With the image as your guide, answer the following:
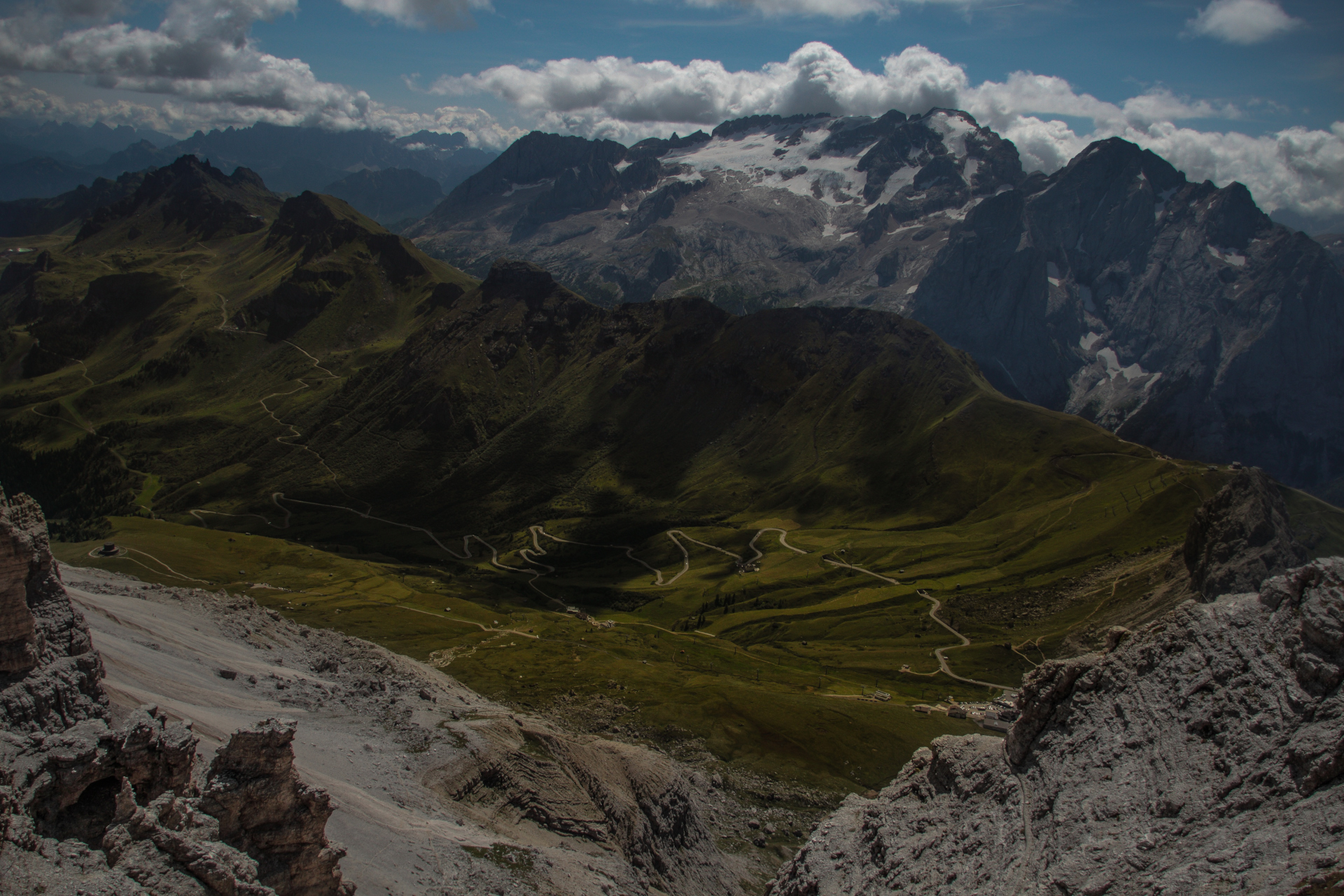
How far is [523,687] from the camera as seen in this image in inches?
4483

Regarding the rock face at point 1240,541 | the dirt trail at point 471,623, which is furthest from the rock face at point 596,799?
the rock face at point 1240,541

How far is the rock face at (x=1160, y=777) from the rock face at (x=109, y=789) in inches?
1280

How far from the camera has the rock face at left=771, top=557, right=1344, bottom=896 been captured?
109 feet

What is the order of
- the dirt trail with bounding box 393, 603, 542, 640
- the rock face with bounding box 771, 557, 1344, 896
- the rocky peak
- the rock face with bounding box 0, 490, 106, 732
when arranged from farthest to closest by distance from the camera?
1. the dirt trail with bounding box 393, 603, 542, 640
2. the rocky peak
3. the rock face with bounding box 0, 490, 106, 732
4. the rock face with bounding box 771, 557, 1344, 896

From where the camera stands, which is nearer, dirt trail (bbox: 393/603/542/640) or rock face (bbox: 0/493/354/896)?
rock face (bbox: 0/493/354/896)

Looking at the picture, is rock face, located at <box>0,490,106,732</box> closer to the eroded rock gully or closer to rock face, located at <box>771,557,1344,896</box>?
the eroded rock gully

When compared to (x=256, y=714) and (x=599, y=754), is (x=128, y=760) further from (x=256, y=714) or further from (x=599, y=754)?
(x=599, y=754)

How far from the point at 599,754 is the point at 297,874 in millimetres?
42673

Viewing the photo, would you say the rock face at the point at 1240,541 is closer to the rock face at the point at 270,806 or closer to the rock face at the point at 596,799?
the rock face at the point at 596,799

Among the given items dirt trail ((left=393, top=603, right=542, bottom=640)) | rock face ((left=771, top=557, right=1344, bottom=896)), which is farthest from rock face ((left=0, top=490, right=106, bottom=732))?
dirt trail ((left=393, top=603, right=542, bottom=640))

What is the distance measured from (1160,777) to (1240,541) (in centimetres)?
14957

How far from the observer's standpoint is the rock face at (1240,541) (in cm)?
15038

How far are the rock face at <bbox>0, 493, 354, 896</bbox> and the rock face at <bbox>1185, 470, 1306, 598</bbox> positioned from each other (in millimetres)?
161623

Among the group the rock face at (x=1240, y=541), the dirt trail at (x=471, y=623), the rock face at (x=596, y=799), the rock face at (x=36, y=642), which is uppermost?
the rock face at (x=36, y=642)
